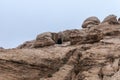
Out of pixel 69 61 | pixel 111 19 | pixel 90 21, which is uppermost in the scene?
pixel 90 21

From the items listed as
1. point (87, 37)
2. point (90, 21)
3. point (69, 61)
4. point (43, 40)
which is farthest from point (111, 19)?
point (69, 61)

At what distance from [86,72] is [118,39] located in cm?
1033

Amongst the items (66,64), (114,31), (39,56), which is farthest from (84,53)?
(114,31)

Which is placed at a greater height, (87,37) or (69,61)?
(87,37)

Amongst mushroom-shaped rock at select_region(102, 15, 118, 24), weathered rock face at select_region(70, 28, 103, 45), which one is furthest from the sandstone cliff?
mushroom-shaped rock at select_region(102, 15, 118, 24)

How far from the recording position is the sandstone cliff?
44.1 metres

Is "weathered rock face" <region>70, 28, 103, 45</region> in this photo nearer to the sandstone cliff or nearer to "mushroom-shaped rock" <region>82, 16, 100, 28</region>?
the sandstone cliff

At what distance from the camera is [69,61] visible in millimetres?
47812

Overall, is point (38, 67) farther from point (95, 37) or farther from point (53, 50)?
point (95, 37)

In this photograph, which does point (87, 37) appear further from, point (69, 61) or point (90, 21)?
point (90, 21)

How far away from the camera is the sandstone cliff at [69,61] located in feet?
145

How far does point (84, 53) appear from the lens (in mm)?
47156

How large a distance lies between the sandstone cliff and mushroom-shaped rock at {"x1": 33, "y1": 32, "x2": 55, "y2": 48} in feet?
3.84

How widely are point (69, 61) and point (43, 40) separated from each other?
333 inches
